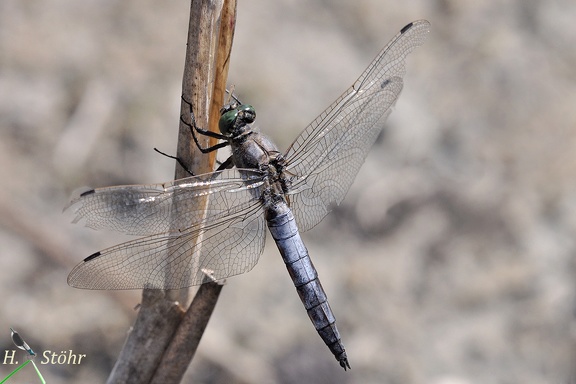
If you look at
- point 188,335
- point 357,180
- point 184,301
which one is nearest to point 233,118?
point 184,301

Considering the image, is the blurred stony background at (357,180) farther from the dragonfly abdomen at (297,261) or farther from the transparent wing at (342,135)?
the transparent wing at (342,135)

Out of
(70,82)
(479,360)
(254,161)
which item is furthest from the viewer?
(70,82)

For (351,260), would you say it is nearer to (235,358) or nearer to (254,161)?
(235,358)

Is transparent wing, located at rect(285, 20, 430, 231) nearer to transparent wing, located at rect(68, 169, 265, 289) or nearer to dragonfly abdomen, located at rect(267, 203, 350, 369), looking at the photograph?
dragonfly abdomen, located at rect(267, 203, 350, 369)

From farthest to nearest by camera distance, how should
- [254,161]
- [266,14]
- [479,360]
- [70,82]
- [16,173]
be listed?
1. [266,14]
2. [70,82]
3. [16,173]
4. [479,360]
5. [254,161]

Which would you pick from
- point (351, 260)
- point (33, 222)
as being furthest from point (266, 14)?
point (33, 222)

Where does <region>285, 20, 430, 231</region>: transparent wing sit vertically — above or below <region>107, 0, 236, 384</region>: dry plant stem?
above

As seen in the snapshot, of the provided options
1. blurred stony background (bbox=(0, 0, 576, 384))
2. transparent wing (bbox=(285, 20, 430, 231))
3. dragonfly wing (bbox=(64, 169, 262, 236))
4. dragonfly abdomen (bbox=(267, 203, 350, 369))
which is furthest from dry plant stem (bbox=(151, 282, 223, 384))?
blurred stony background (bbox=(0, 0, 576, 384))
